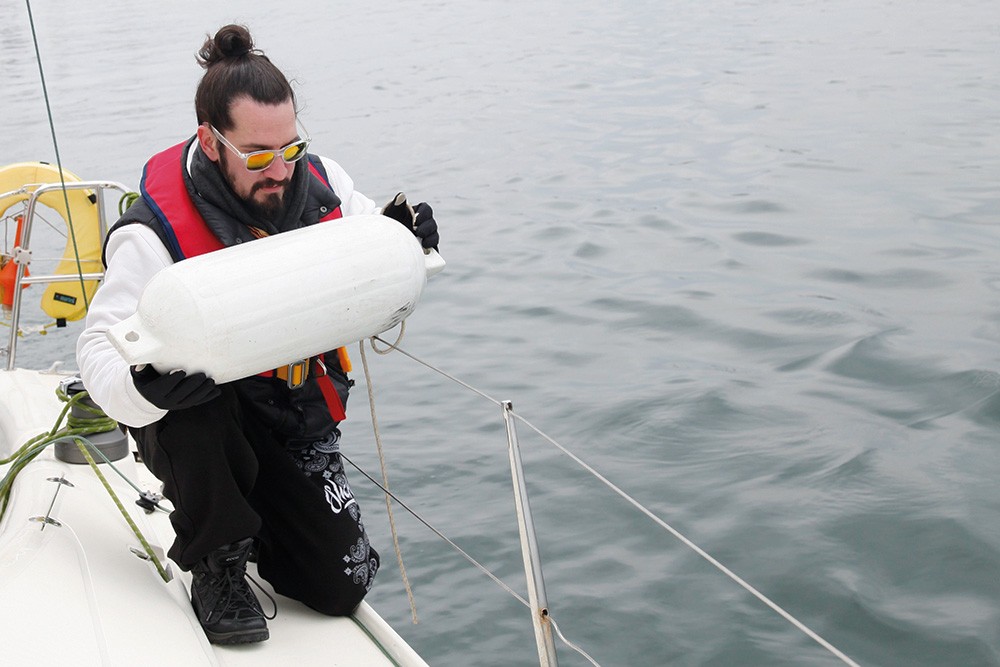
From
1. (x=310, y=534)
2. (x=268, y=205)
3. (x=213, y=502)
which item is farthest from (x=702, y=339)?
(x=213, y=502)

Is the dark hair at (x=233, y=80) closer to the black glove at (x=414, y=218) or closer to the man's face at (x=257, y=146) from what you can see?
the man's face at (x=257, y=146)

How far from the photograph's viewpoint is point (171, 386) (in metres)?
1.74

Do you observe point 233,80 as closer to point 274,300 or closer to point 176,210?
point 176,210

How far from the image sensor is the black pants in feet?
6.42

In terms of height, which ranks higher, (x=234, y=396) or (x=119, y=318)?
(x=119, y=318)

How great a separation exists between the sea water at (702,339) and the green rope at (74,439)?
840mm

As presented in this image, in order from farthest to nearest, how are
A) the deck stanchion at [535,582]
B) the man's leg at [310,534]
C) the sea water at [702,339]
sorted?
the sea water at [702,339]
the man's leg at [310,534]
the deck stanchion at [535,582]

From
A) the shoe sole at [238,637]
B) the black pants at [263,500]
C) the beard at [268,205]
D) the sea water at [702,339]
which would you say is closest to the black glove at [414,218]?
the beard at [268,205]

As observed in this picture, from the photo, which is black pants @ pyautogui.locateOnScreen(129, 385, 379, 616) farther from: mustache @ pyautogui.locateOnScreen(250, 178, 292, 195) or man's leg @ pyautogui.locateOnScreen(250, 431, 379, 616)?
mustache @ pyautogui.locateOnScreen(250, 178, 292, 195)

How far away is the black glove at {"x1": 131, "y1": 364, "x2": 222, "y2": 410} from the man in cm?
1

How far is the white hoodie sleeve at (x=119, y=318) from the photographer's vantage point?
1.82 m

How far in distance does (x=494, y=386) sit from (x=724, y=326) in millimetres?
960

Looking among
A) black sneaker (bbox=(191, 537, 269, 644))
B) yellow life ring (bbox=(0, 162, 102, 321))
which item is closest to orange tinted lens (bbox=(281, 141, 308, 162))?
black sneaker (bbox=(191, 537, 269, 644))

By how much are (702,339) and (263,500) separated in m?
2.55
